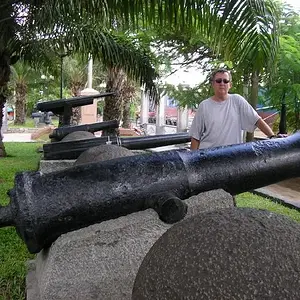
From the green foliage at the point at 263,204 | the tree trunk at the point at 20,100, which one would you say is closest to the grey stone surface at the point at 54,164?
the green foliage at the point at 263,204

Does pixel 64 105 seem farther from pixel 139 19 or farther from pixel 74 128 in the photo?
pixel 139 19

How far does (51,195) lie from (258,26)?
4406mm

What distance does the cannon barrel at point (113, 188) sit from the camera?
6.66 ft

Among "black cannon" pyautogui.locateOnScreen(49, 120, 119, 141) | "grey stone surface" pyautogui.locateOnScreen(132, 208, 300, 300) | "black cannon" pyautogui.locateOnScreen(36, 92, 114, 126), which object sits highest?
"black cannon" pyautogui.locateOnScreen(36, 92, 114, 126)

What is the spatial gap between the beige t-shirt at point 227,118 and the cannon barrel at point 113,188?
5.45ft

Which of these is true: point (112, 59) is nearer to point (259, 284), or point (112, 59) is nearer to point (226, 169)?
point (226, 169)

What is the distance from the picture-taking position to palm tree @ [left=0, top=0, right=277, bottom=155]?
5672mm

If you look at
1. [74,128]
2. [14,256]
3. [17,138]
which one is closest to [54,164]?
[14,256]

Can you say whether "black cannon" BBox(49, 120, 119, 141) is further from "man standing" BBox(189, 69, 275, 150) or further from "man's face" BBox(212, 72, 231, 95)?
"man's face" BBox(212, 72, 231, 95)

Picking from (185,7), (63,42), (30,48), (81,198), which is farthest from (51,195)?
(30,48)

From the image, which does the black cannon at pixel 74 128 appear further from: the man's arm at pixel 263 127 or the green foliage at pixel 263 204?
the man's arm at pixel 263 127

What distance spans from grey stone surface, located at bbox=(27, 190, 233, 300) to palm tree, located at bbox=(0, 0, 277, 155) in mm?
3910

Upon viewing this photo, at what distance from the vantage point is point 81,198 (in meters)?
2.06

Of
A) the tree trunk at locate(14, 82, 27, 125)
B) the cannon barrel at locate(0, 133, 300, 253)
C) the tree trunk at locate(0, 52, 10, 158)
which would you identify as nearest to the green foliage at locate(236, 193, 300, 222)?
the cannon barrel at locate(0, 133, 300, 253)
